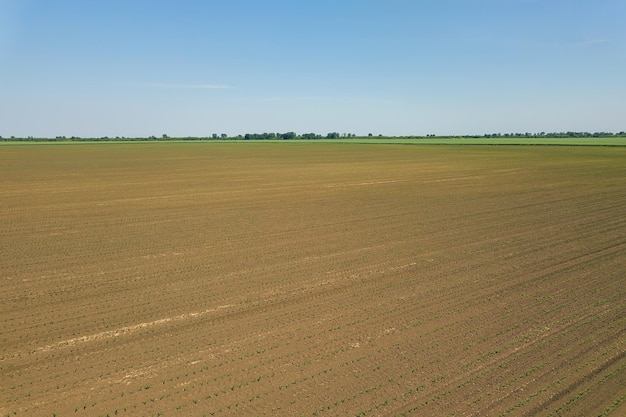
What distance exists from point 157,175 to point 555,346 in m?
37.4

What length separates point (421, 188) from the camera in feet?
100

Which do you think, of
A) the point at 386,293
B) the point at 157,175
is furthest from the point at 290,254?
the point at 157,175

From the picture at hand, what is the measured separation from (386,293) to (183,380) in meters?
5.41

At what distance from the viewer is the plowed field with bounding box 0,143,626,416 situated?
22.3 ft

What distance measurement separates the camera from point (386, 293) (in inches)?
428

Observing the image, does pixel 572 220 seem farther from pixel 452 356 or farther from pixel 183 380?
pixel 183 380

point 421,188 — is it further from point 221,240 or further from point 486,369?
point 486,369

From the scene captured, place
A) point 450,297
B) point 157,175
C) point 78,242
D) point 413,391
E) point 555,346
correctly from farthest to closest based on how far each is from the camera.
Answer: point 157,175 < point 78,242 < point 450,297 < point 555,346 < point 413,391

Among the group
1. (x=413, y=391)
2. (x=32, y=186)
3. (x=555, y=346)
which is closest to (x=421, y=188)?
(x=555, y=346)

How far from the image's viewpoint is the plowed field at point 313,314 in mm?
6785

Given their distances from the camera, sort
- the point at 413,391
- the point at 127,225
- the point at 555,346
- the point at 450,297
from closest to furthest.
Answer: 1. the point at 413,391
2. the point at 555,346
3. the point at 450,297
4. the point at 127,225

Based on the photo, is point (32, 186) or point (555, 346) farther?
point (32, 186)

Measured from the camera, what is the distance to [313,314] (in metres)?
9.66

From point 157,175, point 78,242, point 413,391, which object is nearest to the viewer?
point 413,391
